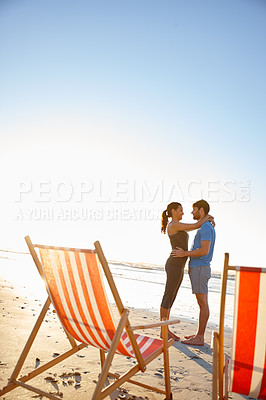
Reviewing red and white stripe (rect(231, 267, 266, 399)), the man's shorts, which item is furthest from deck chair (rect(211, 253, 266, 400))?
the man's shorts

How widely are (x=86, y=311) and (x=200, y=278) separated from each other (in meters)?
2.46

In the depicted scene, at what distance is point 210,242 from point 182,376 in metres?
1.82

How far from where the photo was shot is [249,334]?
1889 mm

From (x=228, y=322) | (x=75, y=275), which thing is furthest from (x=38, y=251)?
(x=228, y=322)

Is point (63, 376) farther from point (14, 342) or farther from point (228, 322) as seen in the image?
point (228, 322)

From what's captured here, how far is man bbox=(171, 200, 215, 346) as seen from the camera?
430cm

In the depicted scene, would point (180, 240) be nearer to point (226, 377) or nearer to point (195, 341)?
point (195, 341)

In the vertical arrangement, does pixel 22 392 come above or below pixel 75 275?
below

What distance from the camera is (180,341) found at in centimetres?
448

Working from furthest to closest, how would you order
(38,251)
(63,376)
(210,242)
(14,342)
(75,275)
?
1. (210,242)
2. (14,342)
3. (63,376)
4. (38,251)
5. (75,275)

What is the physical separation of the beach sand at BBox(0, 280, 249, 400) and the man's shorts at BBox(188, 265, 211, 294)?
0.74 meters

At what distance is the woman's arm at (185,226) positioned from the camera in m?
4.51

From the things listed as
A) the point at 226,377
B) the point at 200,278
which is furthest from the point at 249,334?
the point at 200,278

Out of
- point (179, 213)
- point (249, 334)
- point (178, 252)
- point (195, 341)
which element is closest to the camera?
point (249, 334)
